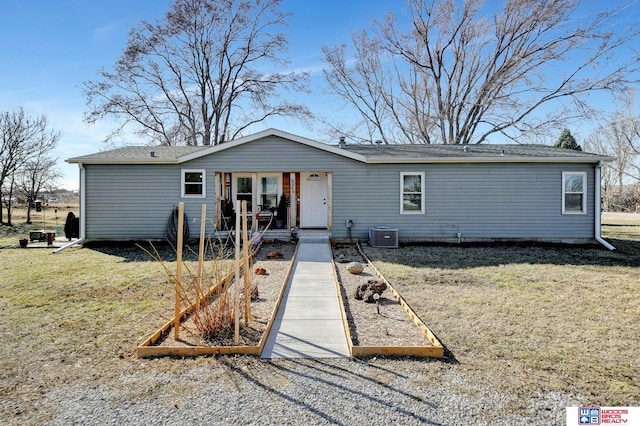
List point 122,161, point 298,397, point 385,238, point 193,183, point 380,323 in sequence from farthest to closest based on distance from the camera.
Result: 1. point 193,183
2. point 122,161
3. point 385,238
4. point 380,323
5. point 298,397

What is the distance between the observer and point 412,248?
10.9m

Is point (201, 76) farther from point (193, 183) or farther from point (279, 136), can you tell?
point (279, 136)

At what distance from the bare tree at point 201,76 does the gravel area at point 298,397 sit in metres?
22.1

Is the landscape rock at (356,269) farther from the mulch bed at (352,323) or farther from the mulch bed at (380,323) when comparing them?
the mulch bed at (380,323)

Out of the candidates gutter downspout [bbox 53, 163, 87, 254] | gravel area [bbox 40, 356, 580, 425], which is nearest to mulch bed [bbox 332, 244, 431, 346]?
gravel area [bbox 40, 356, 580, 425]

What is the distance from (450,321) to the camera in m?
4.73

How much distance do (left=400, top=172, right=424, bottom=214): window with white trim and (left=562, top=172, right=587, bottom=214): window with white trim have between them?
447 centimetres

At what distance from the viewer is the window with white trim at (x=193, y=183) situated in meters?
11.6

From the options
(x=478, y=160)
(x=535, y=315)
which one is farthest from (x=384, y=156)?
(x=535, y=315)

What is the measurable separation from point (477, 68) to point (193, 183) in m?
19.8

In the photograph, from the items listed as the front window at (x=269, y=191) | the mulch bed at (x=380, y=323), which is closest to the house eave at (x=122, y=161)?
the front window at (x=269, y=191)

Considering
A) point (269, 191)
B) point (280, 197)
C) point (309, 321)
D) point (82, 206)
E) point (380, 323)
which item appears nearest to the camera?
point (380, 323)

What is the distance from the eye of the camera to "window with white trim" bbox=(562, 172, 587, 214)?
11384mm

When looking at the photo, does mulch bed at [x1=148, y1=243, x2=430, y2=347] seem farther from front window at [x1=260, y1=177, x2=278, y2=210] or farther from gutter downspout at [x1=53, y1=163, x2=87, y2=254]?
gutter downspout at [x1=53, y1=163, x2=87, y2=254]
